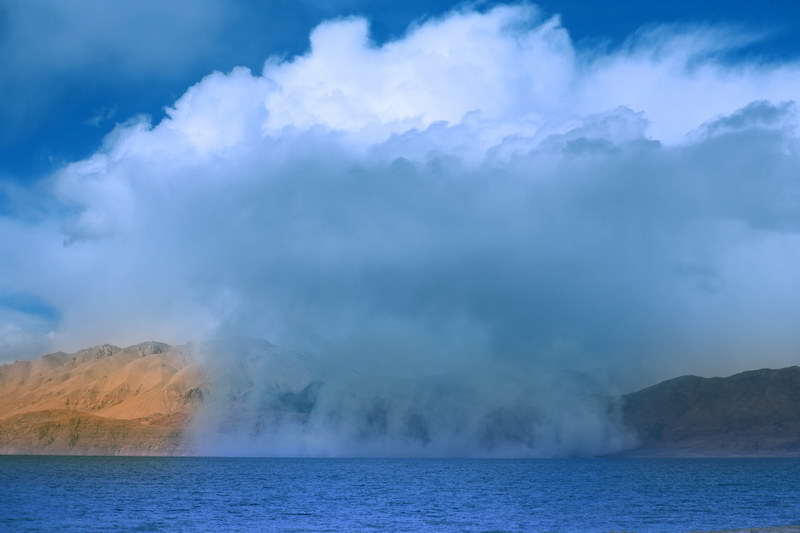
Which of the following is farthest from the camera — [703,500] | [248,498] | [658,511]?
[248,498]

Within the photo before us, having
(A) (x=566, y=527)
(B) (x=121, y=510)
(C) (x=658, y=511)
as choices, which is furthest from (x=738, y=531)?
(B) (x=121, y=510)

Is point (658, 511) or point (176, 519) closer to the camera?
point (176, 519)

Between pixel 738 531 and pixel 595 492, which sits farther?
pixel 595 492

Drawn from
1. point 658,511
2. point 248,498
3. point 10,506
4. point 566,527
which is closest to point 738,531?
point 566,527

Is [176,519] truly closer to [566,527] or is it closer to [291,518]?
[291,518]

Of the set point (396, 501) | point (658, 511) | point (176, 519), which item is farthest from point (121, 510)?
point (658, 511)

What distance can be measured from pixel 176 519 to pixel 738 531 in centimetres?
6320

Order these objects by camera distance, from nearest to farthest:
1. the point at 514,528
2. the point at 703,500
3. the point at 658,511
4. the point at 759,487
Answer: the point at 514,528 → the point at 658,511 → the point at 703,500 → the point at 759,487

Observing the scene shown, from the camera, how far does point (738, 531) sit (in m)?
67.0

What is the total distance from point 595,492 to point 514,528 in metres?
72.3

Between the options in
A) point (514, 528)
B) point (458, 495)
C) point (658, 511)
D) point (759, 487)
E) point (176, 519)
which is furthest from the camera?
point (759, 487)

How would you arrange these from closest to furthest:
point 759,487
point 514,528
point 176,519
→ point 514,528
point 176,519
point 759,487

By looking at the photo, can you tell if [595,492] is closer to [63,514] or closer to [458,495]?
[458,495]

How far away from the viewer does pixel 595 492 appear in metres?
151
